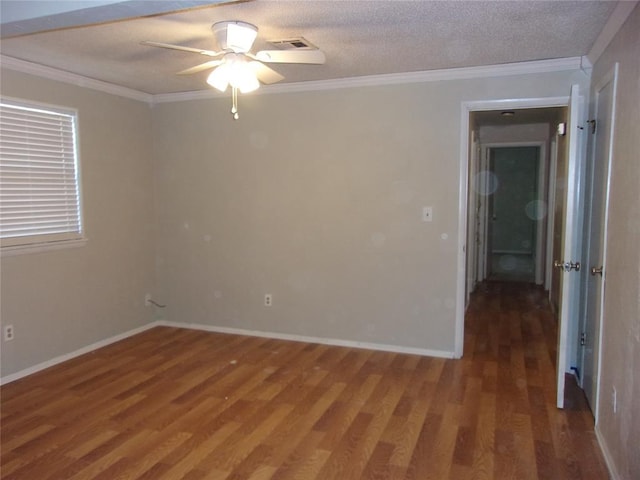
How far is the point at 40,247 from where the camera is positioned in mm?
3719

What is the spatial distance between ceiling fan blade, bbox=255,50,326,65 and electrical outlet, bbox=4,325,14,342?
8.78 feet

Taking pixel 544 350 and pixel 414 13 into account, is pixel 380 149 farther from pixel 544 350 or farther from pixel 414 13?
pixel 544 350

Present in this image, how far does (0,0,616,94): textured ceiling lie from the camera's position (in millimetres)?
2512

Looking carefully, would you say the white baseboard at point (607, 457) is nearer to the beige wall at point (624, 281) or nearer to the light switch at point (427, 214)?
the beige wall at point (624, 281)

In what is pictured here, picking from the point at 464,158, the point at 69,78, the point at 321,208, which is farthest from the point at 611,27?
the point at 69,78

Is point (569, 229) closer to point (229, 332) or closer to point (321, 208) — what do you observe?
point (321, 208)

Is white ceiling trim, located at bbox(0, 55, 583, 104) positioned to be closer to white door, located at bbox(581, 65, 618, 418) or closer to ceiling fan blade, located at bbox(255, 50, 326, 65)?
white door, located at bbox(581, 65, 618, 418)

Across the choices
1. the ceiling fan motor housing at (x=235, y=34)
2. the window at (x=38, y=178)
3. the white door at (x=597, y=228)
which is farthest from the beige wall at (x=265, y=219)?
the ceiling fan motor housing at (x=235, y=34)

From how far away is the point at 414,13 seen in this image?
8.44 ft

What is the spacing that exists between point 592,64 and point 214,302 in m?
3.81

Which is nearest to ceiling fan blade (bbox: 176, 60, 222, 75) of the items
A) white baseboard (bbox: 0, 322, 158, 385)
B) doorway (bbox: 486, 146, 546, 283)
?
white baseboard (bbox: 0, 322, 158, 385)

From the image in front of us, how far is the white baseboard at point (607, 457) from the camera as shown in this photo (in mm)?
2307

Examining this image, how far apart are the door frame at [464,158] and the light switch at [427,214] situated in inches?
9.0

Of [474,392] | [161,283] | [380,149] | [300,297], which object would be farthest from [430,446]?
[161,283]
